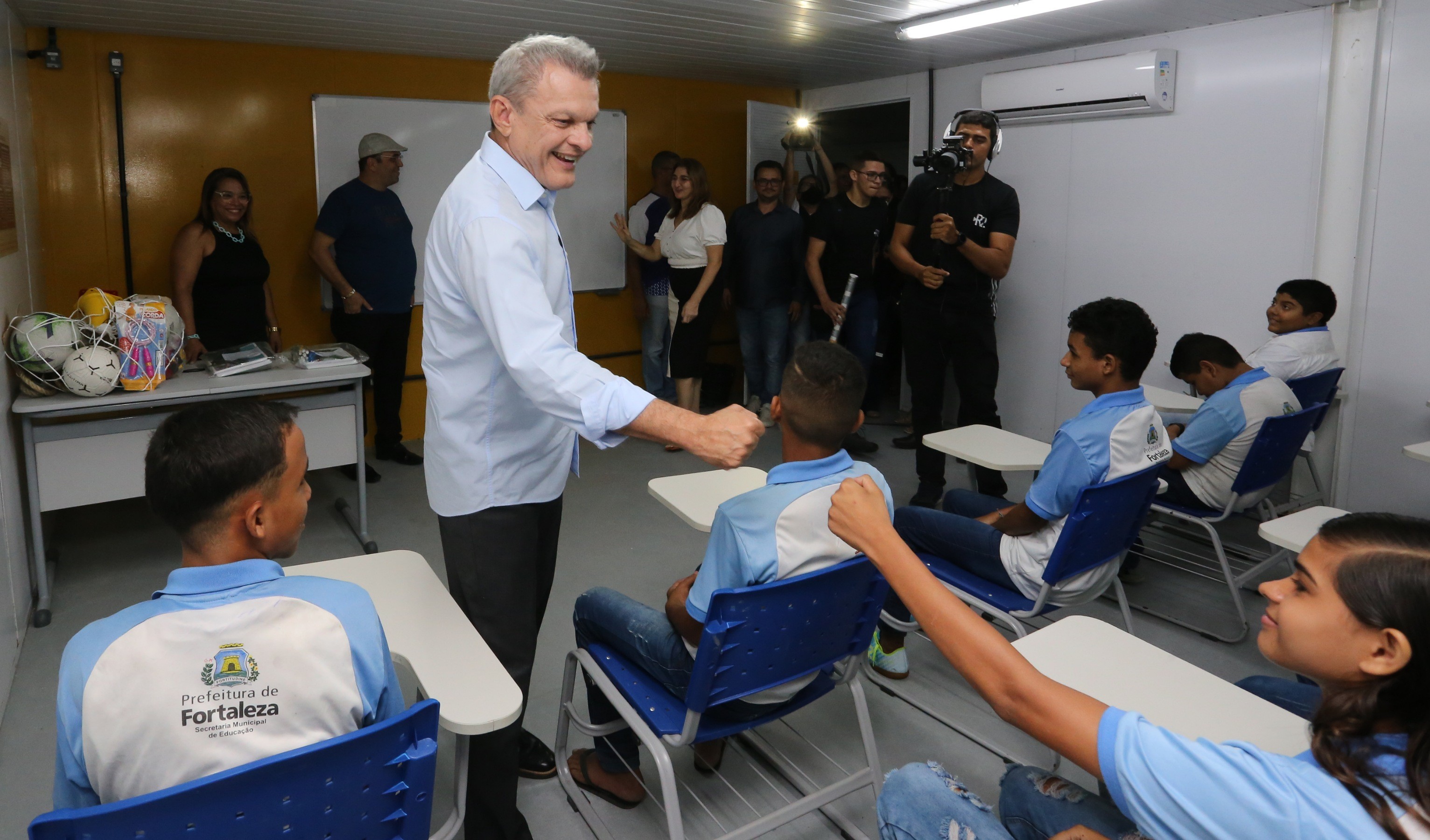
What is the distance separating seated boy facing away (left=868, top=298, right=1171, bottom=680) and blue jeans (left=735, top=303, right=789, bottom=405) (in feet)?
9.82

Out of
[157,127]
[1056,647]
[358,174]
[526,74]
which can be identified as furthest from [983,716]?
[157,127]

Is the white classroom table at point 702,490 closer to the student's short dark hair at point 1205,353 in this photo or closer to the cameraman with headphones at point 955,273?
the cameraman with headphones at point 955,273

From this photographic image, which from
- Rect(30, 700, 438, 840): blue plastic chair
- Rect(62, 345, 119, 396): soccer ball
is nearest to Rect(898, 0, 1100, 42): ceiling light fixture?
Rect(62, 345, 119, 396): soccer ball

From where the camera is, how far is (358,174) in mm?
5262

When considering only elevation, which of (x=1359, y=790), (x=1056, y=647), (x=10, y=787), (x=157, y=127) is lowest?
(x=10, y=787)

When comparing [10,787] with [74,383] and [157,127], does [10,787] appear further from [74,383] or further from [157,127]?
[157,127]

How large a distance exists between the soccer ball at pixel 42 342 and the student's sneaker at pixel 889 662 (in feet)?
9.40

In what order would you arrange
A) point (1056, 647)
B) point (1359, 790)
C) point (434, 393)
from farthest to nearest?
point (434, 393) → point (1056, 647) → point (1359, 790)

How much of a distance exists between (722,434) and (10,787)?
213 centimetres

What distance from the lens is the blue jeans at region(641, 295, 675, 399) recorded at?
6008mm

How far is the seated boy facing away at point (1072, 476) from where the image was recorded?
2.40 meters

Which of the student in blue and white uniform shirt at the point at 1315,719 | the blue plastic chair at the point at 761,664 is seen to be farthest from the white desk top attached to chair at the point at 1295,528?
the student in blue and white uniform shirt at the point at 1315,719

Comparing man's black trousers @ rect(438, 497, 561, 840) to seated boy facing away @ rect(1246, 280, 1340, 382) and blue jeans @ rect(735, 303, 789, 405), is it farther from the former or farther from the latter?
blue jeans @ rect(735, 303, 789, 405)

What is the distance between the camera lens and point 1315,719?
104cm
